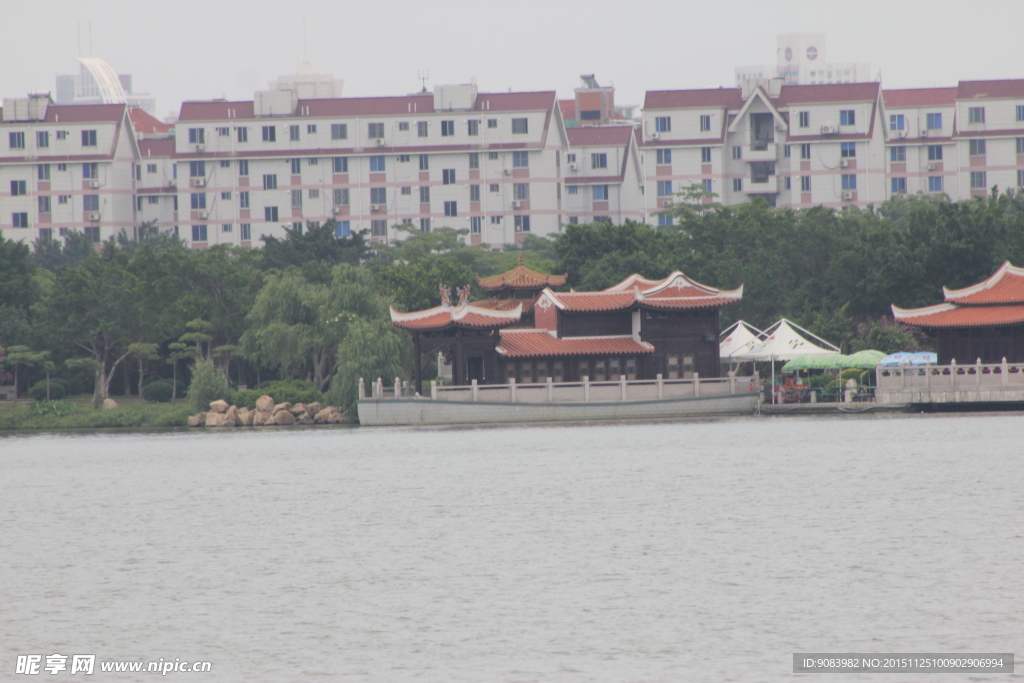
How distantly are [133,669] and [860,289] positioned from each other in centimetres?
4891

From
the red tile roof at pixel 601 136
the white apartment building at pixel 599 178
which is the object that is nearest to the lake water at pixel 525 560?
the white apartment building at pixel 599 178

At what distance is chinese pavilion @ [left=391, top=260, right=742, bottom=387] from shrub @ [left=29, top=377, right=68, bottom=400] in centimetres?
1813

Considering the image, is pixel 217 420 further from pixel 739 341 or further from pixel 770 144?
pixel 770 144

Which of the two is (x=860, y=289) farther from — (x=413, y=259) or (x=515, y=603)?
(x=515, y=603)

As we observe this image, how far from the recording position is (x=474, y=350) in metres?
57.6

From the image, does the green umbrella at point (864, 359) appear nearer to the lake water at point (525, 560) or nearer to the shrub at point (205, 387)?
the lake water at point (525, 560)

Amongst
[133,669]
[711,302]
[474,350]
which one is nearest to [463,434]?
[474,350]

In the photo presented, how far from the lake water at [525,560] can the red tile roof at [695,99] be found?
5955cm

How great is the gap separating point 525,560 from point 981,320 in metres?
32.5

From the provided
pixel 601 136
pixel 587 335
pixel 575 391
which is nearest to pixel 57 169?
pixel 601 136

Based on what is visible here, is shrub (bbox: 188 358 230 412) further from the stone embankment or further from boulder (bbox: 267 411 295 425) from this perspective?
boulder (bbox: 267 411 295 425)

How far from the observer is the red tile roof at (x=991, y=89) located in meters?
98.5

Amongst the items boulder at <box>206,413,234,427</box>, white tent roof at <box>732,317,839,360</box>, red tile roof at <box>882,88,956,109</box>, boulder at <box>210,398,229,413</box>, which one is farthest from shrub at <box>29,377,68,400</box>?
red tile roof at <box>882,88,956,109</box>

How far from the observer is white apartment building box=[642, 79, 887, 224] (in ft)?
327
